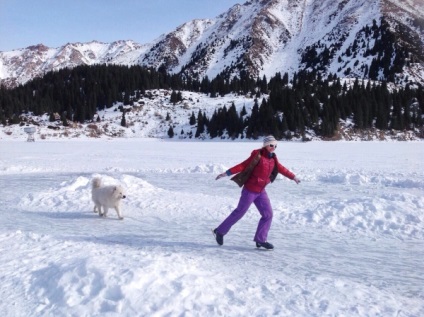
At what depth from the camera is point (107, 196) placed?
33.7 feet

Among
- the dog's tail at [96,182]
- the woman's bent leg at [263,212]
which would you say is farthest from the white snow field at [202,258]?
the dog's tail at [96,182]

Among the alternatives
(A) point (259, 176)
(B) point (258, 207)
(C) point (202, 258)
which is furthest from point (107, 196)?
(A) point (259, 176)

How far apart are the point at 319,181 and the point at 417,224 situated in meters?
8.19

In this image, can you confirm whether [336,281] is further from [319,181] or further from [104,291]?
[319,181]

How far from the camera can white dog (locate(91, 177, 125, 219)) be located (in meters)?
10.0

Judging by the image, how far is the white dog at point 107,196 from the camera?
32.9 ft

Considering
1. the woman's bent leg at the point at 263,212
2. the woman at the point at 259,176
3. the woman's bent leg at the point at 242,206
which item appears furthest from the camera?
the woman's bent leg at the point at 263,212

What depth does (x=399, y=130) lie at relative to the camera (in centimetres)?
7562

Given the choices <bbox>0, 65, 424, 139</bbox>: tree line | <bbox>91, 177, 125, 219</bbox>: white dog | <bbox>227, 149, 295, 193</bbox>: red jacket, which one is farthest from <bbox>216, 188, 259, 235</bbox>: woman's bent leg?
<bbox>0, 65, 424, 139</bbox>: tree line

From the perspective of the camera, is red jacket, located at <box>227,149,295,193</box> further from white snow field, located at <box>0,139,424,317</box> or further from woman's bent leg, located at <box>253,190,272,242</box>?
white snow field, located at <box>0,139,424,317</box>

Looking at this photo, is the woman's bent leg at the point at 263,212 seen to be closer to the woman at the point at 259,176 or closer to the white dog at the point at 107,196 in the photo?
the woman at the point at 259,176

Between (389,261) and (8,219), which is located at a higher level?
(389,261)

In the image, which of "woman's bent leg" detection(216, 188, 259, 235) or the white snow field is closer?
the white snow field

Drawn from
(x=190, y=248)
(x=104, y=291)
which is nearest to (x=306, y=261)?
(x=190, y=248)
